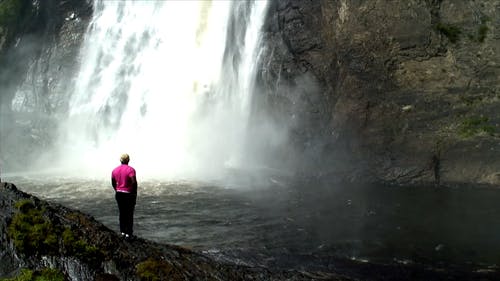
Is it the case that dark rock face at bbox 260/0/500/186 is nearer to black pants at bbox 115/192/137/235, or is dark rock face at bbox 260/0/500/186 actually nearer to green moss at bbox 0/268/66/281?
black pants at bbox 115/192/137/235

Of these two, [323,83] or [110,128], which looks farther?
[110,128]

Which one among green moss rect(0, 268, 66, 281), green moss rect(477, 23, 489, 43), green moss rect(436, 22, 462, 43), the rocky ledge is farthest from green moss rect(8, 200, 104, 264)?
green moss rect(477, 23, 489, 43)

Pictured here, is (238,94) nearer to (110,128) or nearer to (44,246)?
(110,128)

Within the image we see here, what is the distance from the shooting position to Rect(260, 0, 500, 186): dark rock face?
→ 27.7 metres

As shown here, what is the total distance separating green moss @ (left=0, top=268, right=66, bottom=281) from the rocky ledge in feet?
0.09

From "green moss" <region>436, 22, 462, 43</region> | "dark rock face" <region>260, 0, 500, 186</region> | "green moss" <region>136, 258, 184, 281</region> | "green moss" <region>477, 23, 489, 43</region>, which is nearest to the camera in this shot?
"green moss" <region>136, 258, 184, 281</region>

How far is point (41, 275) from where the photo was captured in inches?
380

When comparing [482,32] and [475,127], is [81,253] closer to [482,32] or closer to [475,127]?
[475,127]

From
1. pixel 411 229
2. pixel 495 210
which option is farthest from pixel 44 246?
pixel 495 210

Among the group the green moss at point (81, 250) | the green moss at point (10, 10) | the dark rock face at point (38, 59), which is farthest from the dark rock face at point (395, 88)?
the green moss at point (10, 10)

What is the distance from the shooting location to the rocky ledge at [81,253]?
1013 centimetres

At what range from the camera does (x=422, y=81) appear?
28.9m

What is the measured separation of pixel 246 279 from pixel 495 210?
46.7ft

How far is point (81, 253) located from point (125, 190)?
5.51 feet
